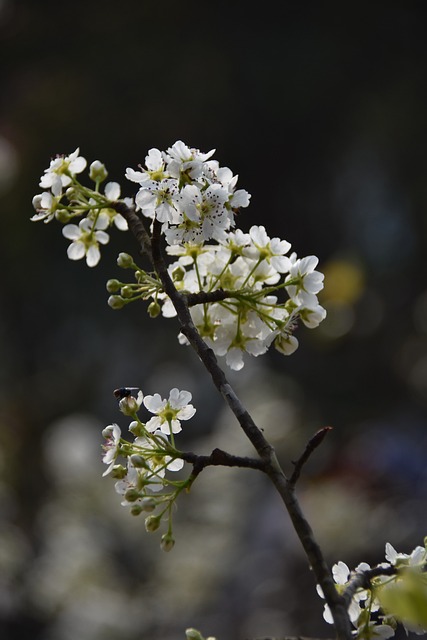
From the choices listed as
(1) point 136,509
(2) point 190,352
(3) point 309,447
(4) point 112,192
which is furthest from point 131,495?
(2) point 190,352

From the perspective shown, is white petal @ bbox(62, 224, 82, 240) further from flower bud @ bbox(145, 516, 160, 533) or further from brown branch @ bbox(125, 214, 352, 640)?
flower bud @ bbox(145, 516, 160, 533)

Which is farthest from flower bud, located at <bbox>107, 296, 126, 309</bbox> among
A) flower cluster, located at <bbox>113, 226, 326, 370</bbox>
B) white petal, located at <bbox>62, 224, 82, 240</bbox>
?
white petal, located at <bbox>62, 224, 82, 240</bbox>

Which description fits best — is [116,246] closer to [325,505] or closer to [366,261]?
[366,261]

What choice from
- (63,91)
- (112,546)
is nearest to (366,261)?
(63,91)

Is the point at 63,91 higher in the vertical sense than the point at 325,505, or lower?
higher

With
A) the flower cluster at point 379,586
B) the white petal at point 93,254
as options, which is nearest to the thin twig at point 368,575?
the flower cluster at point 379,586

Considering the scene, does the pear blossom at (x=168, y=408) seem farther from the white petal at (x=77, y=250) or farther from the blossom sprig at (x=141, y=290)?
the white petal at (x=77, y=250)

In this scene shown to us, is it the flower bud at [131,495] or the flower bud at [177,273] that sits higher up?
the flower bud at [177,273]

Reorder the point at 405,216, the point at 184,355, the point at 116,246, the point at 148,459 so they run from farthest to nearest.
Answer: the point at 405,216, the point at 184,355, the point at 116,246, the point at 148,459
